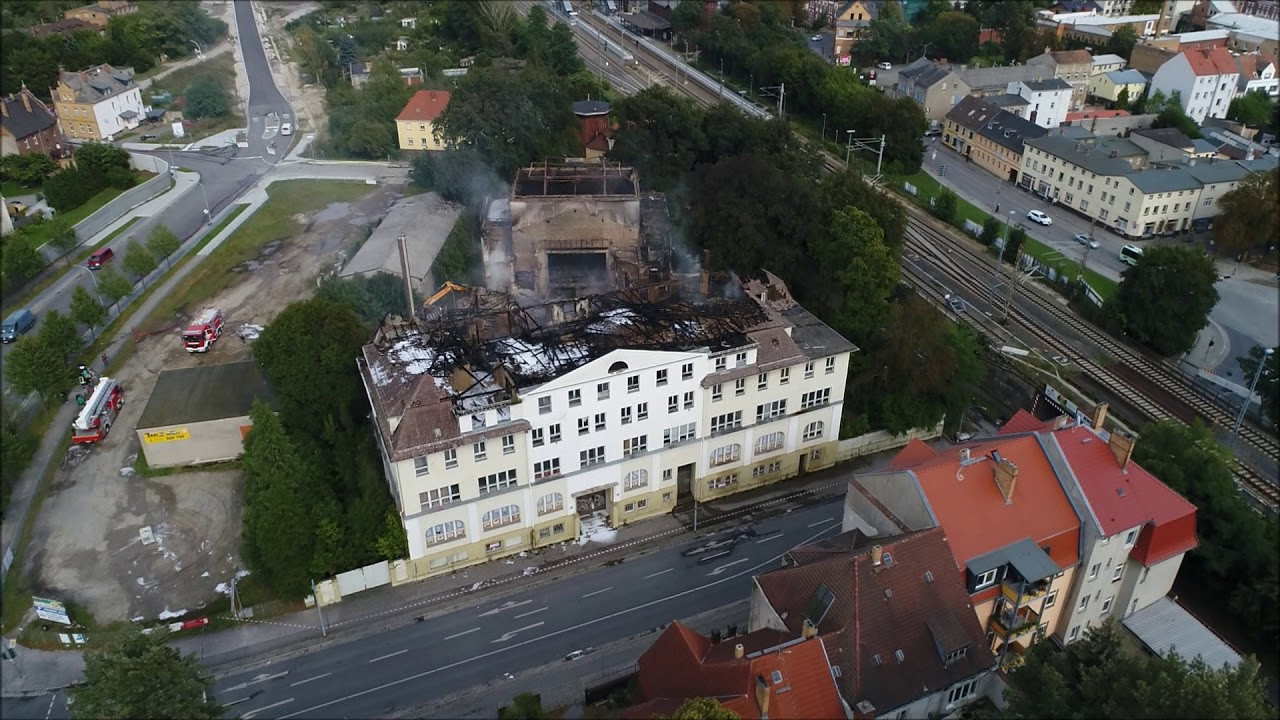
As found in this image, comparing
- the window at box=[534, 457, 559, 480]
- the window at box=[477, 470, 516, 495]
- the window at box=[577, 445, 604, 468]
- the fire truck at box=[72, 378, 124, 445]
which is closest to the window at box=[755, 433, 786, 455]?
the window at box=[577, 445, 604, 468]

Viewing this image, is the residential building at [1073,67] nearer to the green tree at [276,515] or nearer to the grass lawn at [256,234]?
the grass lawn at [256,234]

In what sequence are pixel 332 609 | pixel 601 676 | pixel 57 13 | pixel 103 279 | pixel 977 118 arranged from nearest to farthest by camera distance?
pixel 601 676, pixel 332 609, pixel 103 279, pixel 977 118, pixel 57 13

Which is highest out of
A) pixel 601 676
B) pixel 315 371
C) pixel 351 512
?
pixel 315 371

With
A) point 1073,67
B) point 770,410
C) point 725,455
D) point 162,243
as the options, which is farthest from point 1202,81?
point 162,243

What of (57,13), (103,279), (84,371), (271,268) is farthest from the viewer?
(57,13)

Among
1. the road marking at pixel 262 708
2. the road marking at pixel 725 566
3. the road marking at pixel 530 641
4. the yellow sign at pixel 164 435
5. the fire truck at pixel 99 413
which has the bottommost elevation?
the road marking at pixel 725 566

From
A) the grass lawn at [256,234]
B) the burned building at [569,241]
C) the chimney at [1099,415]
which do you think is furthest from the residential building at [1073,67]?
the grass lawn at [256,234]

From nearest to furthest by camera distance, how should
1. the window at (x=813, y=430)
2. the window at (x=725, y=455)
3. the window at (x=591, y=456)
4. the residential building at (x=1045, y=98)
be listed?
1. the window at (x=591, y=456)
2. the window at (x=725, y=455)
3. the window at (x=813, y=430)
4. the residential building at (x=1045, y=98)

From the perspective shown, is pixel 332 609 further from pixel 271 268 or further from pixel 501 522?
pixel 271 268

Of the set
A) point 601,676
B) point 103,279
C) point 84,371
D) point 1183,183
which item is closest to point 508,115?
point 103,279
